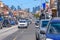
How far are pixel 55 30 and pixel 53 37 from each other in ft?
3.54

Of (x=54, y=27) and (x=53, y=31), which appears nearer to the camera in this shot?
(x=53, y=31)

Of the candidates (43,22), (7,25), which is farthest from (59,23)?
(7,25)

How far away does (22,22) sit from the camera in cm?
6181

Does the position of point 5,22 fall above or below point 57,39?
below

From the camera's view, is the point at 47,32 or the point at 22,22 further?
the point at 22,22

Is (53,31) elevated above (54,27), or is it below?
below

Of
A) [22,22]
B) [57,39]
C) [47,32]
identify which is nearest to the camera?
[57,39]

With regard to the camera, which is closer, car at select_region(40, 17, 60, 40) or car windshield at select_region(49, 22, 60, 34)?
car at select_region(40, 17, 60, 40)

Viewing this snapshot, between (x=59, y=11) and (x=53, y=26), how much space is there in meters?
59.3

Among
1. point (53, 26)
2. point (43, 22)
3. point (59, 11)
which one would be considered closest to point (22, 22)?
point (59, 11)

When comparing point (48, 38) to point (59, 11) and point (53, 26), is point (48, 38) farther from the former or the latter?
point (59, 11)

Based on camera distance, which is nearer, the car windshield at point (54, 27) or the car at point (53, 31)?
the car at point (53, 31)

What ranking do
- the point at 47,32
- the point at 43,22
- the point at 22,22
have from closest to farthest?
the point at 47,32
the point at 43,22
the point at 22,22

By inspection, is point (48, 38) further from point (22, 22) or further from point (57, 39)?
point (22, 22)
